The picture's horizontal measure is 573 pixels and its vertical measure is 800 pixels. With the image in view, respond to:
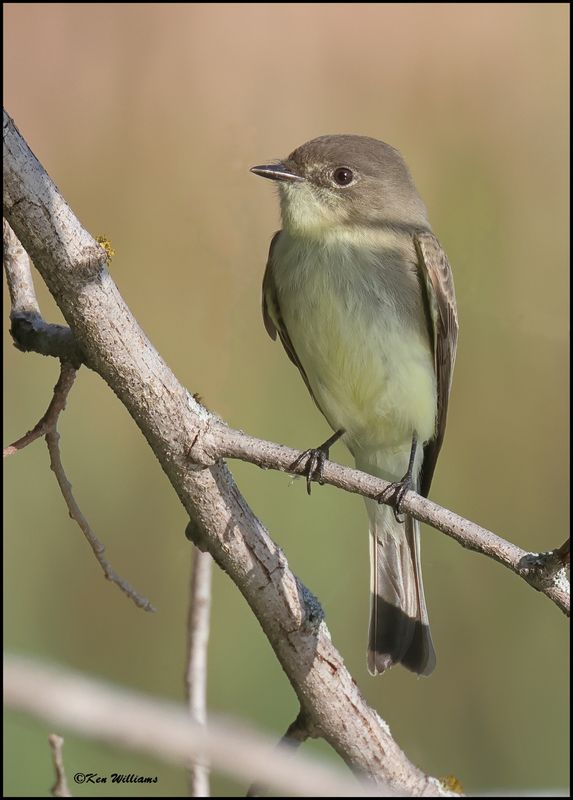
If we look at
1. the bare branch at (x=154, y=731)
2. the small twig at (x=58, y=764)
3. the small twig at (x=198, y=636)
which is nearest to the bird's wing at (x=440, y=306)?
the small twig at (x=198, y=636)

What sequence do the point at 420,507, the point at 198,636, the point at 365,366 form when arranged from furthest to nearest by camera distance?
the point at 365,366, the point at 198,636, the point at 420,507

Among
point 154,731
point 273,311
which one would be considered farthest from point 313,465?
point 154,731

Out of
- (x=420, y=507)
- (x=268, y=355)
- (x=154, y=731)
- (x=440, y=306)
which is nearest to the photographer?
(x=154, y=731)

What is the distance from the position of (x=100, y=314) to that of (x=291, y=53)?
→ 3.18 m

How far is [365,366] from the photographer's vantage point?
2.77 m

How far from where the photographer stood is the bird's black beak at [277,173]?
2.90 metres

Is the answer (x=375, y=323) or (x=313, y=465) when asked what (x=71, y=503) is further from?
(x=375, y=323)

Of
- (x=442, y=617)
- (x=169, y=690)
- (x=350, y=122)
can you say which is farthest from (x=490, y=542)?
(x=350, y=122)

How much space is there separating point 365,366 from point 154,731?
2196 mm

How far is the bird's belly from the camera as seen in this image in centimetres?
274

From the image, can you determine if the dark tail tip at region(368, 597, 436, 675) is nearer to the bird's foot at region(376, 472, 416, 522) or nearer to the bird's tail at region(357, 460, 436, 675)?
the bird's tail at region(357, 460, 436, 675)

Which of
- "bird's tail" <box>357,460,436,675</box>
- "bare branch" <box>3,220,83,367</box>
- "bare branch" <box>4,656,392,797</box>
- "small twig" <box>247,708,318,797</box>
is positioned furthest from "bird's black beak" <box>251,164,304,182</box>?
"bare branch" <box>4,656,392,797</box>

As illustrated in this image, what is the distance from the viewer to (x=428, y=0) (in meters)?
4.65

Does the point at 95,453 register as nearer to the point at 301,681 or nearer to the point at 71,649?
the point at 71,649
